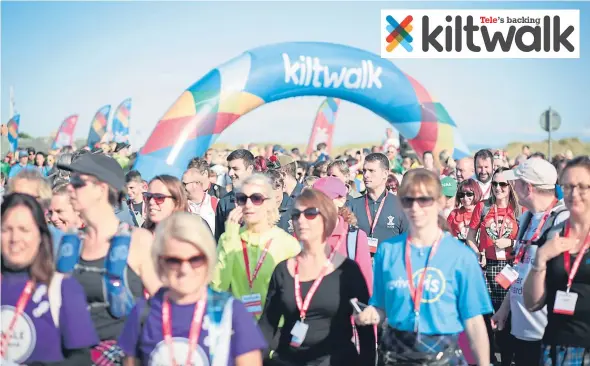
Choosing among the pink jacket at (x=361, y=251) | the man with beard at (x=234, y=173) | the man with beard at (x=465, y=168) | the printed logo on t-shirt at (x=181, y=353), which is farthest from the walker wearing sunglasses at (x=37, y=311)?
the man with beard at (x=465, y=168)

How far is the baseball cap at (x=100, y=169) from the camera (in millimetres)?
3641

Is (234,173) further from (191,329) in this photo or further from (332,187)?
(191,329)

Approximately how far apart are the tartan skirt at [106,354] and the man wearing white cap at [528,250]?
2.58 metres

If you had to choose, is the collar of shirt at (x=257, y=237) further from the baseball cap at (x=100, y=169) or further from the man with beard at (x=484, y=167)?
the man with beard at (x=484, y=167)

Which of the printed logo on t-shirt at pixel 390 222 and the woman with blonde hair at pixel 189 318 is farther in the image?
the printed logo on t-shirt at pixel 390 222

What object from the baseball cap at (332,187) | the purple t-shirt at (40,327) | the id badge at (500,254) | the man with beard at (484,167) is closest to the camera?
the purple t-shirt at (40,327)

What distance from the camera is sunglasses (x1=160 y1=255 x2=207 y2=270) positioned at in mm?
2703

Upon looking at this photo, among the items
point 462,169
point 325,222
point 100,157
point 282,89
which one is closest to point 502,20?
point 462,169

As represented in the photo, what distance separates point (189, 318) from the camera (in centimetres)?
270

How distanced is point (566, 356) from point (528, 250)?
1.39m

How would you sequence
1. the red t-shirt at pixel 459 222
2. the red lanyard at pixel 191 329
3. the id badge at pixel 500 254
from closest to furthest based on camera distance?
the red lanyard at pixel 191 329, the id badge at pixel 500 254, the red t-shirt at pixel 459 222

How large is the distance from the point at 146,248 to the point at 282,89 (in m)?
9.60

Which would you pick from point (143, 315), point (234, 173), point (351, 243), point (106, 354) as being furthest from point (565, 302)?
point (234, 173)

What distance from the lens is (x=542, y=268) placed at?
3605 mm
